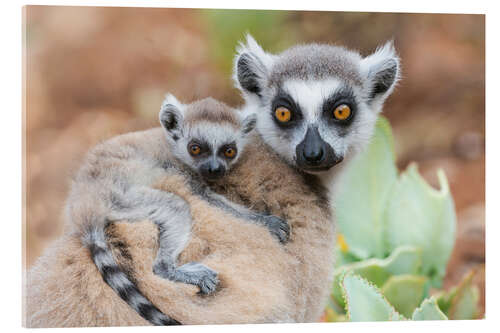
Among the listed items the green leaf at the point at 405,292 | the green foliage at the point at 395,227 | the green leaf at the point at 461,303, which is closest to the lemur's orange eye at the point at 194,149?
the green foliage at the point at 395,227

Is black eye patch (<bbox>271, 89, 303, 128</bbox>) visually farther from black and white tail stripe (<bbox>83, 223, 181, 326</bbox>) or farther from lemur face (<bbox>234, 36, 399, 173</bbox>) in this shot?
black and white tail stripe (<bbox>83, 223, 181, 326</bbox>)

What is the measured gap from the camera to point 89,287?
293 cm

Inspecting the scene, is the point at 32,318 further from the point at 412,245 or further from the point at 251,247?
the point at 412,245

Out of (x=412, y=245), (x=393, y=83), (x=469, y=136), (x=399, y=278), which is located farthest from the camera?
(x=469, y=136)

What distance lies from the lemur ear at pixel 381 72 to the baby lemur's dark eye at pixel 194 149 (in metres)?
1.03

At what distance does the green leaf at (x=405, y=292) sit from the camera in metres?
4.10

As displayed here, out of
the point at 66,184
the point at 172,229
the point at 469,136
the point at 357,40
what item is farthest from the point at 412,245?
the point at 66,184

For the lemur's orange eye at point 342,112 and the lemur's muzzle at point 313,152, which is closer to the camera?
the lemur's muzzle at point 313,152

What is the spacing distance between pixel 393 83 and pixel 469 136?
154cm

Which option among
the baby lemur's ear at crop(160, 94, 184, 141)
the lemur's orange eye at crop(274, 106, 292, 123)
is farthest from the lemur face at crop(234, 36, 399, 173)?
the baby lemur's ear at crop(160, 94, 184, 141)

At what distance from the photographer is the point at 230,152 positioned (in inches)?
141

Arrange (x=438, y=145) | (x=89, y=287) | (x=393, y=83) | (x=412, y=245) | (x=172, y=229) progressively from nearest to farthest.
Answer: (x=89, y=287), (x=172, y=229), (x=393, y=83), (x=412, y=245), (x=438, y=145)

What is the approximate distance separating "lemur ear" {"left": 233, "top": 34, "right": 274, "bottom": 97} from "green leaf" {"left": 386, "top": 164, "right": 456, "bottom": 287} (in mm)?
1374

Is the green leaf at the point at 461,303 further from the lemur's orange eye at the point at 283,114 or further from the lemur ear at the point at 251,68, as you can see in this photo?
the lemur ear at the point at 251,68
